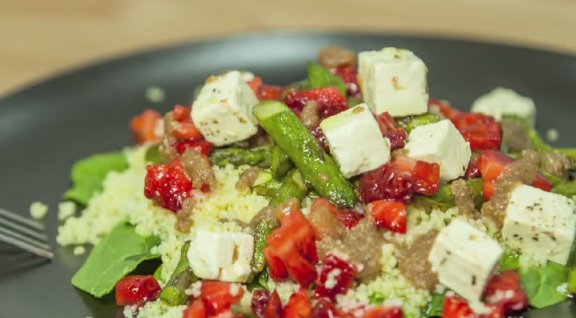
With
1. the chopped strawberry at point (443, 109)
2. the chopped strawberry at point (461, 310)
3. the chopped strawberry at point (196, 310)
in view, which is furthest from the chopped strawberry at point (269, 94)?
the chopped strawberry at point (461, 310)

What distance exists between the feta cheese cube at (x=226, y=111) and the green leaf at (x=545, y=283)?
160 cm

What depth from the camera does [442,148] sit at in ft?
12.2

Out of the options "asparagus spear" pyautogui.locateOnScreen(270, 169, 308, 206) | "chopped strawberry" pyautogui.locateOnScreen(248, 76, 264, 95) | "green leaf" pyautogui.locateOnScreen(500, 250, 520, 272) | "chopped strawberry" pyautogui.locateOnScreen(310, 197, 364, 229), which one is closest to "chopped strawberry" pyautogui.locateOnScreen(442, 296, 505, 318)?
"green leaf" pyautogui.locateOnScreen(500, 250, 520, 272)

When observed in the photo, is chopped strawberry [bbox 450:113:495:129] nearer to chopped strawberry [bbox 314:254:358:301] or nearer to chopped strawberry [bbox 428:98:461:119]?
chopped strawberry [bbox 428:98:461:119]

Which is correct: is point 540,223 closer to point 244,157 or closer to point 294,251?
point 294,251

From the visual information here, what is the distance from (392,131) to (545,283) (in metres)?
1.04

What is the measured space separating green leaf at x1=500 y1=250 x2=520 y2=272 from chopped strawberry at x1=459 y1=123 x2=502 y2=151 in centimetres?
66

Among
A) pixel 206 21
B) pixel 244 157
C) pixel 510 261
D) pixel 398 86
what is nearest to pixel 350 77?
pixel 398 86

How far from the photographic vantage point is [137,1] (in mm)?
8242

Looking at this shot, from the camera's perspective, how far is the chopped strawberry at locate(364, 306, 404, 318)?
132 inches

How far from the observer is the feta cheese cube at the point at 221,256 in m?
3.54

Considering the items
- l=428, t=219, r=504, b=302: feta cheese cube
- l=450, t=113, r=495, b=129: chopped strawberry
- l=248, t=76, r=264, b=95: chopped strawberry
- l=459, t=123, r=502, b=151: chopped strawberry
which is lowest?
l=428, t=219, r=504, b=302: feta cheese cube

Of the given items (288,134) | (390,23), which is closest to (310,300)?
(288,134)

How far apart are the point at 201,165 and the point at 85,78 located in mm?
1922
